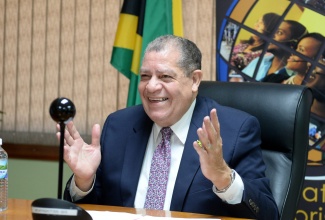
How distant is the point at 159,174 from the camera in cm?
209

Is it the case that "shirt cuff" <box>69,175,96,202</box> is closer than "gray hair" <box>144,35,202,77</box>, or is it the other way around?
"shirt cuff" <box>69,175,96,202</box>

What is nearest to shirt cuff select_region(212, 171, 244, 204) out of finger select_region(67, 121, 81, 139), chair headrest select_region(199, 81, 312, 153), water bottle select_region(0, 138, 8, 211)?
chair headrest select_region(199, 81, 312, 153)

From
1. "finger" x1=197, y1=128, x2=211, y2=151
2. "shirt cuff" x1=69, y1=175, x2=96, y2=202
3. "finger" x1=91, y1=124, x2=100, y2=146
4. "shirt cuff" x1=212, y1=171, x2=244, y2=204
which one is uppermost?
"finger" x1=197, y1=128, x2=211, y2=151

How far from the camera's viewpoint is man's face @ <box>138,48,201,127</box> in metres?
2.14

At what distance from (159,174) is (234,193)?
0.39 m

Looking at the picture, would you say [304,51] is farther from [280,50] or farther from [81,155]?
[81,155]

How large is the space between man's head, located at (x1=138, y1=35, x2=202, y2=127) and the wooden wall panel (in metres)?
1.39

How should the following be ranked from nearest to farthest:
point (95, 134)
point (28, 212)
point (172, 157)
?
point (28, 212) < point (95, 134) < point (172, 157)

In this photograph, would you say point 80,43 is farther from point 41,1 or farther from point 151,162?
point 151,162

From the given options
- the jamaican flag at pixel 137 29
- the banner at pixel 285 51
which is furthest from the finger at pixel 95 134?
the banner at pixel 285 51

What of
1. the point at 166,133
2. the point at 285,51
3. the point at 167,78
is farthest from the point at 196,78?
the point at 285,51

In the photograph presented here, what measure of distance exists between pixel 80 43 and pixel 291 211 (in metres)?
2.24

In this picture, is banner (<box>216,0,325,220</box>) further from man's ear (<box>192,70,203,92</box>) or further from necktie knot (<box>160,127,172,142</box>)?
necktie knot (<box>160,127,172,142</box>)

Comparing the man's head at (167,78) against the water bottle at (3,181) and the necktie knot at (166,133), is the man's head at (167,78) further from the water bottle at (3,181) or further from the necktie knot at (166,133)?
the water bottle at (3,181)
